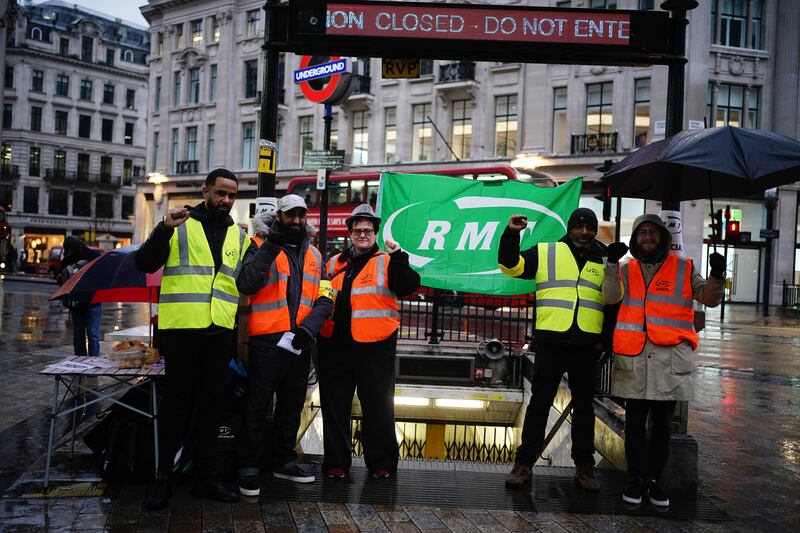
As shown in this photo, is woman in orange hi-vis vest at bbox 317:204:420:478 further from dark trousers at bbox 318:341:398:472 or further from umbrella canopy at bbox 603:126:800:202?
umbrella canopy at bbox 603:126:800:202

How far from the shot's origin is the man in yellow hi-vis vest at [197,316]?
14.2 feet

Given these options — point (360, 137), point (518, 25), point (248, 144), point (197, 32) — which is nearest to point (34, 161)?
point (197, 32)

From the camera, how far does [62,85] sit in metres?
64.2

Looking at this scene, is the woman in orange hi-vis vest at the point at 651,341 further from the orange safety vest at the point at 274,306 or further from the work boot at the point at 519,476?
the orange safety vest at the point at 274,306

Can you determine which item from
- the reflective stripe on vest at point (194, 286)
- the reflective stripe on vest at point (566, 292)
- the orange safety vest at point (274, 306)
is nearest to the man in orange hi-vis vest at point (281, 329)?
the orange safety vest at point (274, 306)

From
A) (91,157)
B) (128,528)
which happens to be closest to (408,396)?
(128,528)

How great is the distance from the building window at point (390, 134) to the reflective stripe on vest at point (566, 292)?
30525mm

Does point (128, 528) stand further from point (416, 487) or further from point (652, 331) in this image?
point (652, 331)

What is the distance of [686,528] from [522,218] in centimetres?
233

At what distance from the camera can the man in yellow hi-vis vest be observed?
14.2ft

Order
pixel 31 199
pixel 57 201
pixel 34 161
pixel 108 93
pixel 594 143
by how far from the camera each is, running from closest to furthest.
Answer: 1. pixel 594 143
2. pixel 31 199
3. pixel 34 161
4. pixel 57 201
5. pixel 108 93

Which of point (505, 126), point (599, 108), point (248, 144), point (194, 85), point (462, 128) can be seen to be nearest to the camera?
point (599, 108)

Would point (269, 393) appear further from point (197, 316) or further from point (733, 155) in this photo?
point (733, 155)

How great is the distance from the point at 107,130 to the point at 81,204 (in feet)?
26.5
